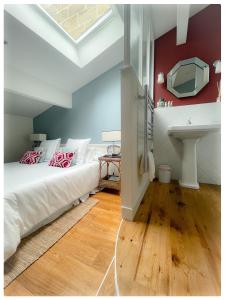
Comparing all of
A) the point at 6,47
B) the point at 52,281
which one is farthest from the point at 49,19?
the point at 52,281

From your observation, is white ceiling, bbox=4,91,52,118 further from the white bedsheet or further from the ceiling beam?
the ceiling beam

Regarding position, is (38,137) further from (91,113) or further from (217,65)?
(217,65)

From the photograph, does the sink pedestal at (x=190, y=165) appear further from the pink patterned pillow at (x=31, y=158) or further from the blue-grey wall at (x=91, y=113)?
the pink patterned pillow at (x=31, y=158)

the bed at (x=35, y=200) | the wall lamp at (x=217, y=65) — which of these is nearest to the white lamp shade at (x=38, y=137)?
the bed at (x=35, y=200)

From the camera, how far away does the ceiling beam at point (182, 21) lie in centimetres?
173

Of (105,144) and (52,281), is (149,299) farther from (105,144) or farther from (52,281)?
(105,144)

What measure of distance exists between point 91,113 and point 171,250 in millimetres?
2574

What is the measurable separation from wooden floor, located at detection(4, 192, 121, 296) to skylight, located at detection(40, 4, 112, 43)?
2545 mm

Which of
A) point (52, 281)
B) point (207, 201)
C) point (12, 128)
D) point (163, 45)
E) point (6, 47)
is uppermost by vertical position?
point (163, 45)

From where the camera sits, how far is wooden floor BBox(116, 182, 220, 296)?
0.72 metres

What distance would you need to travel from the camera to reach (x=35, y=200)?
1.22 metres

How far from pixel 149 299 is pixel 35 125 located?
396 centimetres

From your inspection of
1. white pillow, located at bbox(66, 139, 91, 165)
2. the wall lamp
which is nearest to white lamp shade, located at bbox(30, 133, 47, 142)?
white pillow, located at bbox(66, 139, 91, 165)

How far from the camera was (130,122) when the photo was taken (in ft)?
4.00
